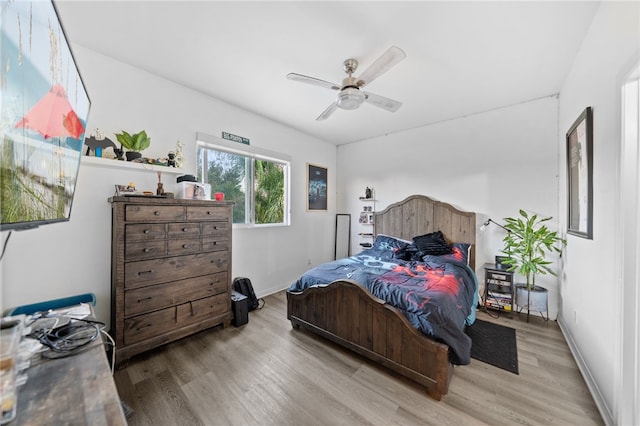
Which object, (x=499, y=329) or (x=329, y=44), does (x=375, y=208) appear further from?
(x=329, y=44)

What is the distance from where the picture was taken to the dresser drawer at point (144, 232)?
1.99 meters

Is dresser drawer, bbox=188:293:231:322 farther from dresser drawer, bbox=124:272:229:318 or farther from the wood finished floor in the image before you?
the wood finished floor

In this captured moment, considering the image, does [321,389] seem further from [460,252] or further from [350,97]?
[460,252]

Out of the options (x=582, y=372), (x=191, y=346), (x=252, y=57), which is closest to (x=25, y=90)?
(x=252, y=57)

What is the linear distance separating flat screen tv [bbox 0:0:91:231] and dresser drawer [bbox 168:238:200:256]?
1.13 m

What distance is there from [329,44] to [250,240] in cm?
260

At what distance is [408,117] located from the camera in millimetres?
3592

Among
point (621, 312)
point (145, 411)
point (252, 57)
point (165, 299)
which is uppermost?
point (252, 57)

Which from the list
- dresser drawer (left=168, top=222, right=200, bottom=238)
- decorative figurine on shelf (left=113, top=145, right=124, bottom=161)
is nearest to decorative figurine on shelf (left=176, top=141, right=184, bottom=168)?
decorative figurine on shelf (left=113, top=145, right=124, bottom=161)

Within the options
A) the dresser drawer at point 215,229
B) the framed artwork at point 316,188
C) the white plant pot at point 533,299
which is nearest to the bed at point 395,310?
the white plant pot at point 533,299

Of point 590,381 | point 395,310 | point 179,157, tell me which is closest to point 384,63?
point 395,310

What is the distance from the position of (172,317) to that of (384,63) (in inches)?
114

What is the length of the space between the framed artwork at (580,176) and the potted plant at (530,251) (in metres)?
0.37

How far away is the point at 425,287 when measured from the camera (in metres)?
2.08
